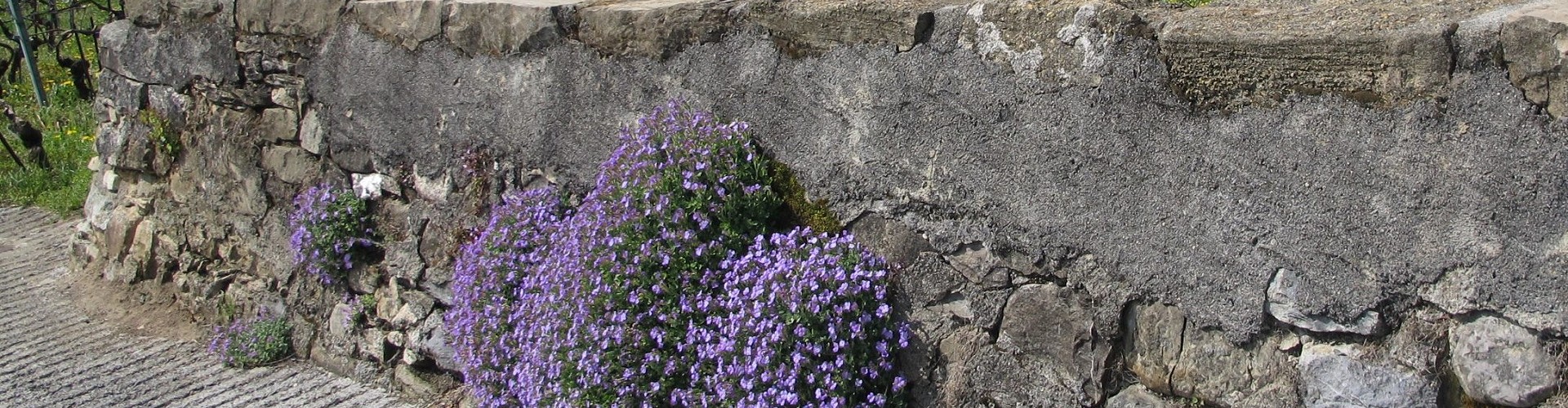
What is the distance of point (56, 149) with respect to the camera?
731 centimetres

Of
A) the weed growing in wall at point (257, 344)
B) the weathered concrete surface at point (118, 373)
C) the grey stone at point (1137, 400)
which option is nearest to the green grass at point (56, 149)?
the weathered concrete surface at point (118, 373)

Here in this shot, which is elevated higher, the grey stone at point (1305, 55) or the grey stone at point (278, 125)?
the grey stone at point (1305, 55)

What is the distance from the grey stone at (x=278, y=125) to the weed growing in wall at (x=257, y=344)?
1.90 ft

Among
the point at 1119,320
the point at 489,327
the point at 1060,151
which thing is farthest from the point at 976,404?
the point at 489,327

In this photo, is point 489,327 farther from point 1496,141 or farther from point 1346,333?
point 1496,141

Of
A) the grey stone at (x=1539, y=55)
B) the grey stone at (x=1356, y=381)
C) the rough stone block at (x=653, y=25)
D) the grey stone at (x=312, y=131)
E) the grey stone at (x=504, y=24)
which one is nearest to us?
the grey stone at (x=1539, y=55)

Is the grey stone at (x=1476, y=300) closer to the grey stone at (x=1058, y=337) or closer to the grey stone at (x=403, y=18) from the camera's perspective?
the grey stone at (x=1058, y=337)

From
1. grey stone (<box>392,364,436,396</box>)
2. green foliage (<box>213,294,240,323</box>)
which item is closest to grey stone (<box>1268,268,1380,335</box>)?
grey stone (<box>392,364,436,396</box>)

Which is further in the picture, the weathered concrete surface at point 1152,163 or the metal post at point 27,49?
the metal post at point 27,49

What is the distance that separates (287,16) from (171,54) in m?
0.69

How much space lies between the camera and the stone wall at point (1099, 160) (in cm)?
203

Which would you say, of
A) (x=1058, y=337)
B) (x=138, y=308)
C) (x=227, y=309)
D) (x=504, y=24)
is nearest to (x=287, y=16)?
(x=504, y=24)

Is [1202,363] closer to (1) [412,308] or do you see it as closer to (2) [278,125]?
(1) [412,308]

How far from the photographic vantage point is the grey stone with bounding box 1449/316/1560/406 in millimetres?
2010
